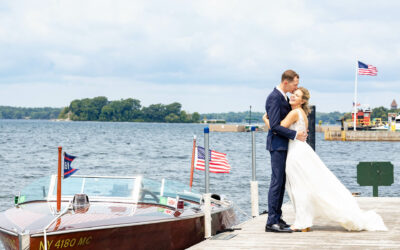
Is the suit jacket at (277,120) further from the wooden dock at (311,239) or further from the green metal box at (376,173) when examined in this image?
the green metal box at (376,173)

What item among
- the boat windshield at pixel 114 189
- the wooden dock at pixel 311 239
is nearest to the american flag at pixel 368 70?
the wooden dock at pixel 311 239

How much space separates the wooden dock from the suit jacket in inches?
49.1

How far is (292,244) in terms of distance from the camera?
25.4ft

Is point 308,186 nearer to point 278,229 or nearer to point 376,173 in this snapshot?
point 278,229

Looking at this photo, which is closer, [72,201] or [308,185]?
[308,185]

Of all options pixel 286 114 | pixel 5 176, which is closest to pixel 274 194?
pixel 286 114

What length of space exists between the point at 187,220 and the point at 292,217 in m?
1.89

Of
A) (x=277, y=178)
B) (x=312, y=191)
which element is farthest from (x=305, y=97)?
(x=312, y=191)

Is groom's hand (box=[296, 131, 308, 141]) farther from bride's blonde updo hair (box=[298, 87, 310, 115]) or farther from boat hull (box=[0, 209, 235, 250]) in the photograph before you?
boat hull (box=[0, 209, 235, 250])

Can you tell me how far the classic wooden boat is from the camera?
27.0 ft

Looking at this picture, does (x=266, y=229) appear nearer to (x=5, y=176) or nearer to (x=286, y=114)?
(x=286, y=114)

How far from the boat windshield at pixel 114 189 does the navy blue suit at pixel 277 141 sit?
2.22 metres

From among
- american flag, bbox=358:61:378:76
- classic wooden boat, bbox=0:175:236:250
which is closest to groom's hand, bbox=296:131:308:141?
classic wooden boat, bbox=0:175:236:250

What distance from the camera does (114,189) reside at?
32.3 ft
